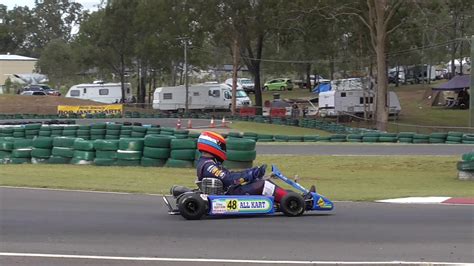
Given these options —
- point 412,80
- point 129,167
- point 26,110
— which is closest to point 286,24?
point 26,110

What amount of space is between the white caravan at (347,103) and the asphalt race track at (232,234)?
4859 cm

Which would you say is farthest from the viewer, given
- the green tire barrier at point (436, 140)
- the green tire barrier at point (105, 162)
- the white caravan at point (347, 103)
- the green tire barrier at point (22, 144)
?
the white caravan at point (347, 103)

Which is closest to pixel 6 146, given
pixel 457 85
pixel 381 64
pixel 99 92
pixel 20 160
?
pixel 20 160

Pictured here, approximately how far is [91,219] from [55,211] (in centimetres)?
108

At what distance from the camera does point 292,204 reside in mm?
10445

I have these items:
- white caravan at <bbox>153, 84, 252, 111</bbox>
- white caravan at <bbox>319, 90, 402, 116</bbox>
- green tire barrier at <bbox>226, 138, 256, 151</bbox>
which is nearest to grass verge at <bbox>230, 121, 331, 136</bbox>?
white caravan at <bbox>319, 90, 402, 116</bbox>

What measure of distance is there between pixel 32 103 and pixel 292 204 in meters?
61.7

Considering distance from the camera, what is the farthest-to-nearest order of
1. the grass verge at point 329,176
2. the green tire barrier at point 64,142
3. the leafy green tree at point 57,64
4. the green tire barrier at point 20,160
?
1. the leafy green tree at point 57,64
2. the green tire barrier at point 20,160
3. the green tire barrier at point 64,142
4. the grass verge at point 329,176

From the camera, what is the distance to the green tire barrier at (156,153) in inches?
791

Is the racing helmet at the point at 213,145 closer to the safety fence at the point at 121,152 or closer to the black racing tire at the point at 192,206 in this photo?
the black racing tire at the point at 192,206

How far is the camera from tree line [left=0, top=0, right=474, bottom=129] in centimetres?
4938

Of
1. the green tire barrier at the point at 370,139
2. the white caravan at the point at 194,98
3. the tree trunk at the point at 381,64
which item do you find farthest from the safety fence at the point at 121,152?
the white caravan at the point at 194,98

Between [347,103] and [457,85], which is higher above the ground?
[457,85]

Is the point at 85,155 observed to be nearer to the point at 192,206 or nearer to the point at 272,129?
the point at 192,206
